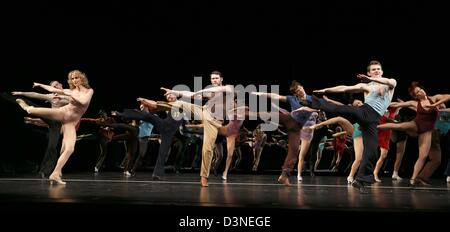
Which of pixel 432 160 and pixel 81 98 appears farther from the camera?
pixel 432 160

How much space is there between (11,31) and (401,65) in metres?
8.17

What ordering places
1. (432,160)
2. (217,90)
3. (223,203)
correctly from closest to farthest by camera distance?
1. (223,203)
2. (217,90)
3. (432,160)

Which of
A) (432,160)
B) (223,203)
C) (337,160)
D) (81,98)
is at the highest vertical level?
(81,98)

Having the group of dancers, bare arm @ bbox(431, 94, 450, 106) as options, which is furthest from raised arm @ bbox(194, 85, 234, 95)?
bare arm @ bbox(431, 94, 450, 106)

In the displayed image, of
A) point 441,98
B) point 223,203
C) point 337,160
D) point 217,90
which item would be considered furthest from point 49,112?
point 337,160

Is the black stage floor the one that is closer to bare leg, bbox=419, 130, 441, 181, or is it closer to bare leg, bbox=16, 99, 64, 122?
bare leg, bbox=16, 99, 64, 122

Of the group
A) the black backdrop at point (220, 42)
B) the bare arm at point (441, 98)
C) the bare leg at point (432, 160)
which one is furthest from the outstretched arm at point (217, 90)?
the black backdrop at point (220, 42)

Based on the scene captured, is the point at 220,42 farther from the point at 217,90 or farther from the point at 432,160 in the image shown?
the point at 432,160

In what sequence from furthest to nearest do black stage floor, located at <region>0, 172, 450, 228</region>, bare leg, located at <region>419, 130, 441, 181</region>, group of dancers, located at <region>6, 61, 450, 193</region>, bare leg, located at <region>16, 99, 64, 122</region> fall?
bare leg, located at <region>419, 130, 441, 181</region> → bare leg, located at <region>16, 99, 64, 122</region> → group of dancers, located at <region>6, 61, 450, 193</region> → black stage floor, located at <region>0, 172, 450, 228</region>

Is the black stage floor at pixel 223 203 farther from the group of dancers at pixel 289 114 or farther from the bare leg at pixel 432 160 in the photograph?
the bare leg at pixel 432 160

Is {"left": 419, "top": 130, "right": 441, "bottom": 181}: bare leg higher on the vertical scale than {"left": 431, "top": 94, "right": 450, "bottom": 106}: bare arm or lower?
lower

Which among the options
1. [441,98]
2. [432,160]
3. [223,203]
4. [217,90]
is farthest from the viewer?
[432,160]

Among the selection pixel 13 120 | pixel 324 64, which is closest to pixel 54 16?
pixel 13 120
